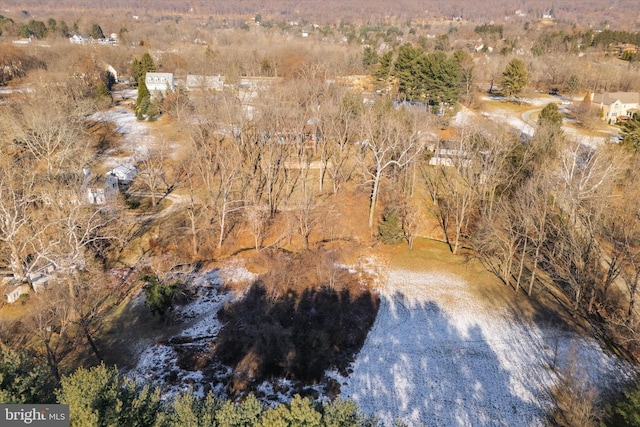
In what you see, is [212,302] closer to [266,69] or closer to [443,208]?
[443,208]

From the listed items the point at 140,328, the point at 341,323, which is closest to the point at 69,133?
the point at 140,328

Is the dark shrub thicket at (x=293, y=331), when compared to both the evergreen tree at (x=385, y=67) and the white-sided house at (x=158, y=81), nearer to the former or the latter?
the evergreen tree at (x=385, y=67)

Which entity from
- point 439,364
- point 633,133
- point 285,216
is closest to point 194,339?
point 439,364

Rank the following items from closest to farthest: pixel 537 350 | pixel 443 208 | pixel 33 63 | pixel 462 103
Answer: pixel 537 350 < pixel 443 208 < pixel 462 103 < pixel 33 63

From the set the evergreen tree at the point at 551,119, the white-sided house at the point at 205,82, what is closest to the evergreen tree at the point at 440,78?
the evergreen tree at the point at 551,119

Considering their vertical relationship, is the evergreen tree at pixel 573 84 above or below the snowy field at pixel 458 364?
above

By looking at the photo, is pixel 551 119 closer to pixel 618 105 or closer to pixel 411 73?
pixel 411 73

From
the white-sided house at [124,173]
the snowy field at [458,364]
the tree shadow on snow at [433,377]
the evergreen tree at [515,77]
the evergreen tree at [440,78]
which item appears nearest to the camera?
the tree shadow on snow at [433,377]

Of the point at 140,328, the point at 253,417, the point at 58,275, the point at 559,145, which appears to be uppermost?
the point at 559,145
